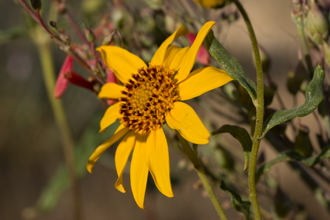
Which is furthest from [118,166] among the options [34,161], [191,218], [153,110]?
[34,161]

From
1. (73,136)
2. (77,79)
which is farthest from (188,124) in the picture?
(73,136)

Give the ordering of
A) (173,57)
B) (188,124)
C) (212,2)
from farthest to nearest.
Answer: (173,57), (188,124), (212,2)

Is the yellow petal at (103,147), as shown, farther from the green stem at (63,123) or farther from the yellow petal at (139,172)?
the green stem at (63,123)

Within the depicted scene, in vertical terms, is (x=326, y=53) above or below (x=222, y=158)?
above

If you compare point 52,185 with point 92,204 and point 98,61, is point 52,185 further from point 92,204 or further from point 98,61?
point 92,204

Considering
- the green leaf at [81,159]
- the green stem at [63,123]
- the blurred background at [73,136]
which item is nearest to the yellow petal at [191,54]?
the green leaf at [81,159]

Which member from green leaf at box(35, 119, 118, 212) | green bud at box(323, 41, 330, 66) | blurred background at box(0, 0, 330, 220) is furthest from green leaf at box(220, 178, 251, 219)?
blurred background at box(0, 0, 330, 220)

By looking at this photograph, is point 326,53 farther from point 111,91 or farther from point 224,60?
point 111,91
